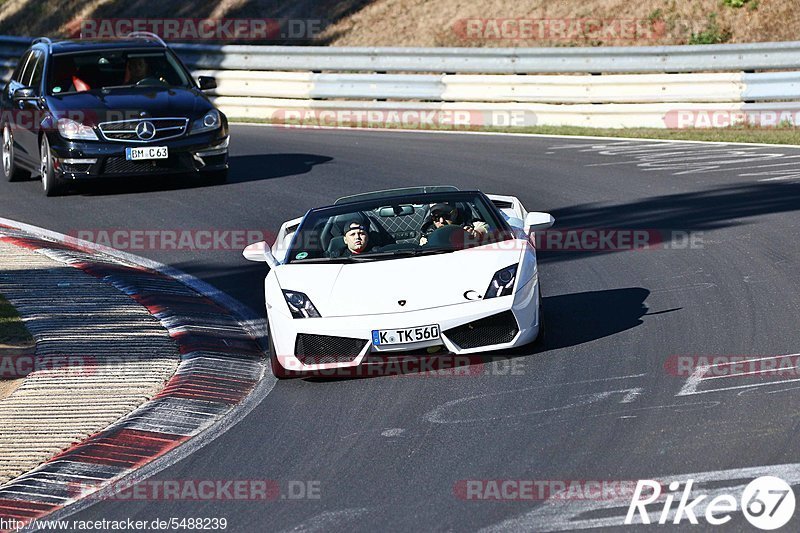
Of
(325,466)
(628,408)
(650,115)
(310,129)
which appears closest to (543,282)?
(628,408)

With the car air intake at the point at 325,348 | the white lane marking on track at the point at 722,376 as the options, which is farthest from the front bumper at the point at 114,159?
the white lane marking on track at the point at 722,376

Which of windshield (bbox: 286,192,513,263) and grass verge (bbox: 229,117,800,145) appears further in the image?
grass verge (bbox: 229,117,800,145)

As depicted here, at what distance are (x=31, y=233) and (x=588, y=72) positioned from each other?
10484 mm

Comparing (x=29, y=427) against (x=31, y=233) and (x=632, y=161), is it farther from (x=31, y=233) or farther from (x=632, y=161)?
(x=632, y=161)

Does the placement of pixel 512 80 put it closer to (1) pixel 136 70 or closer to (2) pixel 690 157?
(2) pixel 690 157

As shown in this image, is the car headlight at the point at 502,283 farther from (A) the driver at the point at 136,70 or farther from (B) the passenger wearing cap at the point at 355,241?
(A) the driver at the point at 136,70

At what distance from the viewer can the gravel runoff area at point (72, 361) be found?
311 inches

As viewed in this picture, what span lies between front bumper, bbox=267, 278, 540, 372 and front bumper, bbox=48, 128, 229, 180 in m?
7.96

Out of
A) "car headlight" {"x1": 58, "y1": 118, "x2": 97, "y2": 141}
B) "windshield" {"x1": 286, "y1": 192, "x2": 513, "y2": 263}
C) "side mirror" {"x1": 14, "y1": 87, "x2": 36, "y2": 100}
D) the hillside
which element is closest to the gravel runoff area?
Answer: "windshield" {"x1": 286, "y1": 192, "x2": 513, "y2": 263}

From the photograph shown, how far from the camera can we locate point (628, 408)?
7602 mm

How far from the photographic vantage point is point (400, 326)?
8.55 meters

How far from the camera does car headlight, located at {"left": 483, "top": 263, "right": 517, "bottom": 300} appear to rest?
28.9ft

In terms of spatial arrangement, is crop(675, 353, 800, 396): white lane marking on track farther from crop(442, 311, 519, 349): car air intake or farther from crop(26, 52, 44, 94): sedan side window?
crop(26, 52, 44, 94): sedan side window

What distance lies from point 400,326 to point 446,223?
4.76 ft
